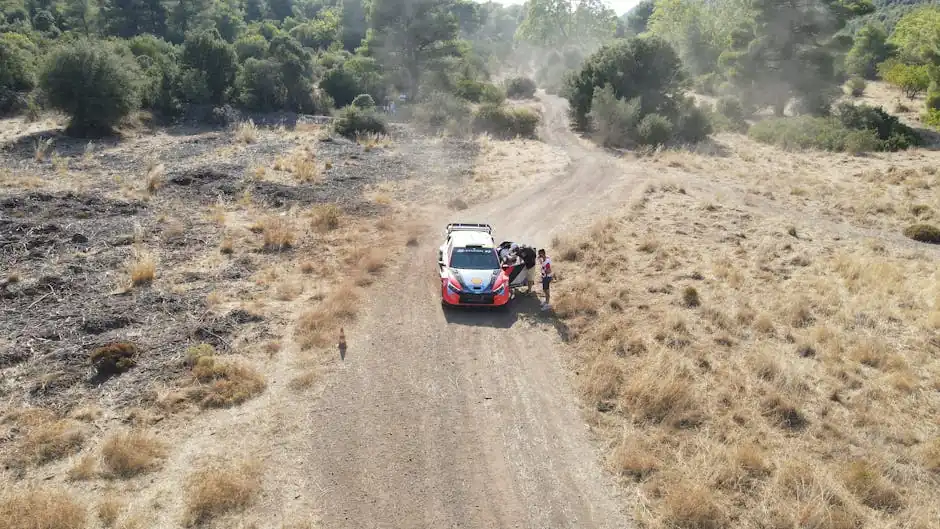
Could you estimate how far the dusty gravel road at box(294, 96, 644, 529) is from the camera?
9383 millimetres

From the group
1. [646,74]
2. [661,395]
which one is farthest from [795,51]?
[661,395]

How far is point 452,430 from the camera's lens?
36.9 feet

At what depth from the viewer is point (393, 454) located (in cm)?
1055

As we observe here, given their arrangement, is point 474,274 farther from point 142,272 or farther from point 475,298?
point 142,272

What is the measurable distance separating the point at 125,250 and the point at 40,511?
42.2 ft

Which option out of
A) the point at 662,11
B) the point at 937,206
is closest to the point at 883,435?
the point at 937,206

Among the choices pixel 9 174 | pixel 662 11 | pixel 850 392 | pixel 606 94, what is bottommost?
pixel 9 174

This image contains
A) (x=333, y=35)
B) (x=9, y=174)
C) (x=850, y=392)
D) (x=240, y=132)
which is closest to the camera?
(x=850, y=392)

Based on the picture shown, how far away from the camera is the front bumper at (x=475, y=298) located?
16203mm

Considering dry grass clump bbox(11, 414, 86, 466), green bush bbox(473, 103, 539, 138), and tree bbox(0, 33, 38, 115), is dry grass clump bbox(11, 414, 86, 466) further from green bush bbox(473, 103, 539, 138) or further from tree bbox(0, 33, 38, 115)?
green bush bbox(473, 103, 539, 138)

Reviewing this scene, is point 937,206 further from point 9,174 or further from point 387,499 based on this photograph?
point 9,174

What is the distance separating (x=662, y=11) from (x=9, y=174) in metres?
97.3

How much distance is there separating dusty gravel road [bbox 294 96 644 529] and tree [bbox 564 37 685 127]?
36.3m

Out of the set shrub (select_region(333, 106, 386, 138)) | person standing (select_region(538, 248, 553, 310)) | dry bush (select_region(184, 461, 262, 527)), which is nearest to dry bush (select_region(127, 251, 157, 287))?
dry bush (select_region(184, 461, 262, 527))
